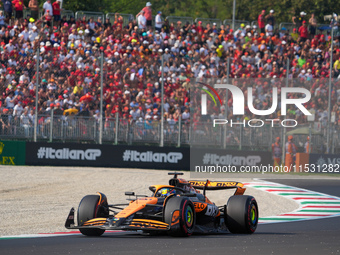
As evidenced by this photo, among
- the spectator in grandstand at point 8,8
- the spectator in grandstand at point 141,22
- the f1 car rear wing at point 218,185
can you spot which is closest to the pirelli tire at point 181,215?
the f1 car rear wing at point 218,185

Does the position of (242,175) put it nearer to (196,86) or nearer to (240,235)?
(196,86)

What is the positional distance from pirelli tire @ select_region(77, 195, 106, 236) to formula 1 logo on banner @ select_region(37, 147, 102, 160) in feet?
47.5

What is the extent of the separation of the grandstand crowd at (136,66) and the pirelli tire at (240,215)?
11933mm

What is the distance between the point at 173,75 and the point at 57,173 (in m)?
5.23

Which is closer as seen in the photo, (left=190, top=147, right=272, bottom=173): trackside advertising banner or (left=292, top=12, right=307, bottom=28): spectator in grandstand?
(left=190, top=147, right=272, bottom=173): trackside advertising banner

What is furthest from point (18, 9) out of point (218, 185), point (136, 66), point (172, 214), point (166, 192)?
point (172, 214)

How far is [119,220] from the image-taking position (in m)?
9.48

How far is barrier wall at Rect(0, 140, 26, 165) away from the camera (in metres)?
24.5

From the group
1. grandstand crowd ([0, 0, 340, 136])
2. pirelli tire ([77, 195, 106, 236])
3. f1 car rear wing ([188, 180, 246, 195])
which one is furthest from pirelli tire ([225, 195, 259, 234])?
grandstand crowd ([0, 0, 340, 136])

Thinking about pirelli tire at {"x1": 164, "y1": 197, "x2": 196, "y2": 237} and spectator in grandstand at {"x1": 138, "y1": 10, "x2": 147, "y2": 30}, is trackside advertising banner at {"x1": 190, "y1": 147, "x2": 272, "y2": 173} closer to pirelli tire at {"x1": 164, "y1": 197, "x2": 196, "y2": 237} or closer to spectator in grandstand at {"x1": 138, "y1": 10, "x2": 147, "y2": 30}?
spectator in grandstand at {"x1": 138, "y1": 10, "x2": 147, "y2": 30}

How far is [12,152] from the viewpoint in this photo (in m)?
24.8

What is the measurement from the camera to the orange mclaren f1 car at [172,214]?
952 centimetres

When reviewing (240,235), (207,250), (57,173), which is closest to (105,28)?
(57,173)

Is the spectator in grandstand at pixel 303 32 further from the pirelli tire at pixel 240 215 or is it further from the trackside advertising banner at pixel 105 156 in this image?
the pirelli tire at pixel 240 215
